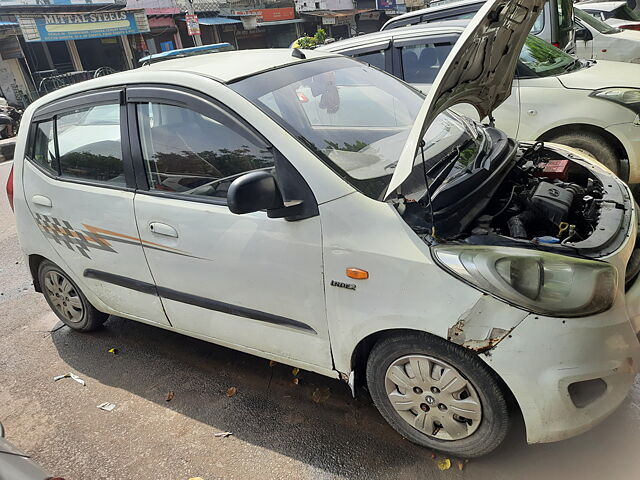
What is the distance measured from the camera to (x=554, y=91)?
4355mm

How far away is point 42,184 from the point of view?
318 centimetres

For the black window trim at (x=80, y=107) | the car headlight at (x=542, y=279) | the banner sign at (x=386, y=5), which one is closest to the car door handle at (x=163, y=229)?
the black window trim at (x=80, y=107)

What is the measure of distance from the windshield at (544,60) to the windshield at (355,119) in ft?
7.16

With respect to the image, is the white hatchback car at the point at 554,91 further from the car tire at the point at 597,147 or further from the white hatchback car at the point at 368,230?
the white hatchback car at the point at 368,230

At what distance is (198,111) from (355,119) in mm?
830

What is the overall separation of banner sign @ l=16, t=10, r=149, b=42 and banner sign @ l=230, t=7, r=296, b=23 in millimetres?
6013

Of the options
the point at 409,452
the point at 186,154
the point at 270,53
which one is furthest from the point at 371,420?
the point at 270,53

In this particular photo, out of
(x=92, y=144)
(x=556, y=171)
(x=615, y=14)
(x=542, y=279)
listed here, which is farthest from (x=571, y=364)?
(x=615, y=14)

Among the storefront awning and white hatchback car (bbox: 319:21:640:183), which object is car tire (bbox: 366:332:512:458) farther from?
the storefront awning

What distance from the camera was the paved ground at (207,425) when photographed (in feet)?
7.27

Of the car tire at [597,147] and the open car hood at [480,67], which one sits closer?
the open car hood at [480,67]

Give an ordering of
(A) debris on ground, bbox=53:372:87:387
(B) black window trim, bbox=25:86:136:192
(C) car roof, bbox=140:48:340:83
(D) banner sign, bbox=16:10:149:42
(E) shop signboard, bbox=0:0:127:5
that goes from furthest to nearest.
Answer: (E) shop signboard, bbox=0:0:127:5 < (D) banner sign, bbox=16:10:149:42 < (A) debris on ground, bbox=53:372:87:387 < (B) black window trim, bbox=25:86:136:192 < (C) car roof, bbox=140:48:340:83

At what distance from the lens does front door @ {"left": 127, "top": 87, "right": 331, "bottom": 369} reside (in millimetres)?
2246

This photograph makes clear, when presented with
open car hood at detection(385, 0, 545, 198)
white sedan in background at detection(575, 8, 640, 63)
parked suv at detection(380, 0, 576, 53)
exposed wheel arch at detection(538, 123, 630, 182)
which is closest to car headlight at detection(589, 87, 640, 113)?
exposed wheel arch at detection(538, 123, 630, 182)
